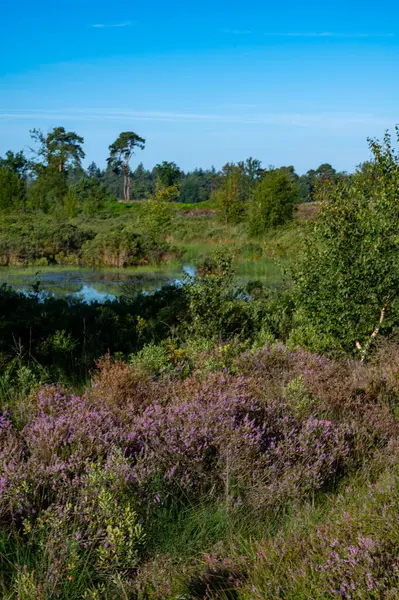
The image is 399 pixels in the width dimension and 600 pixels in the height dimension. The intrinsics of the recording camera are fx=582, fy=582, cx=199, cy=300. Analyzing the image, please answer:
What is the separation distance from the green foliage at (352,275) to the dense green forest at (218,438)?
29 millimetres

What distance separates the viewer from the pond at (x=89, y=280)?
18219mm

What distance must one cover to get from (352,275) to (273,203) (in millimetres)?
29836

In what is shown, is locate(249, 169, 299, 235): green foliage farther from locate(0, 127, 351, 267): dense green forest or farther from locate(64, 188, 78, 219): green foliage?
locate(64, 188, 78, 219): green foliage

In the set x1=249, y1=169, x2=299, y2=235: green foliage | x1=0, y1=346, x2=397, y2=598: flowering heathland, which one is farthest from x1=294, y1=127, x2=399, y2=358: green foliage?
x1=249, y1=169, x2=299, y2=235: green foliage

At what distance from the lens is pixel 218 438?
3.93 m

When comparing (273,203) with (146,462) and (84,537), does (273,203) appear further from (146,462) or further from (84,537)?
(84,537)

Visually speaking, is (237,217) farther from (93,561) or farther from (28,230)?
(93,561)

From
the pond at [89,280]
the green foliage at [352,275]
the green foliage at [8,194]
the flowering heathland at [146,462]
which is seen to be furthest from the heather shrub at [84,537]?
the green foliage at [8,194]

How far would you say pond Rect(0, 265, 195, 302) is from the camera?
1822 cm

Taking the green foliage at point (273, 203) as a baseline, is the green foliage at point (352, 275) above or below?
below

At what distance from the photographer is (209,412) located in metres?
4.14

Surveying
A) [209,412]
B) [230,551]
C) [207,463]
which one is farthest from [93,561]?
[209,412]

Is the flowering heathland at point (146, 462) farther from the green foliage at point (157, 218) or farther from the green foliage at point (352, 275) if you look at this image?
the green foliage at point (157, 218)

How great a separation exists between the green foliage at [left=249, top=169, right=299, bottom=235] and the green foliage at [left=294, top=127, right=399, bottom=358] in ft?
94.1
